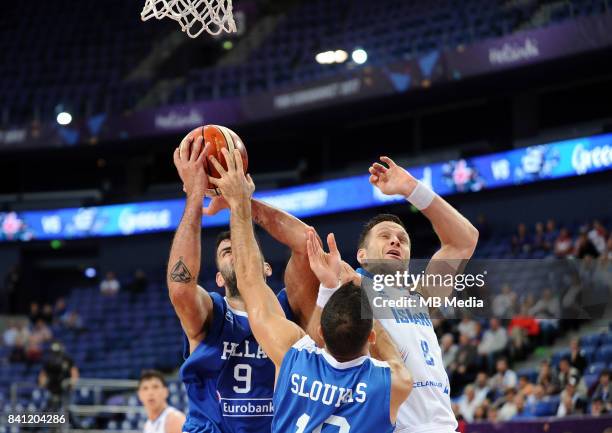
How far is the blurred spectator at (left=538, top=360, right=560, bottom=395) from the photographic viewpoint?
1089 centimetres

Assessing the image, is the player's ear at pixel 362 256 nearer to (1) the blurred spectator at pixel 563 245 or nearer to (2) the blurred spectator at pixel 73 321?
(1) the blurred spectator at pixel 563 245

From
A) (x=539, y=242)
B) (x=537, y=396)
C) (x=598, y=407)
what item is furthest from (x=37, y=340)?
(x=598, y=407)

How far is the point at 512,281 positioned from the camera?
5223 millimetres

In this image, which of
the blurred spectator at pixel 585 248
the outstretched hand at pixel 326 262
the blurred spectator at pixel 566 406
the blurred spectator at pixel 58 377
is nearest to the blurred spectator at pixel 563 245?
the blurred spectator at pixel 585 248

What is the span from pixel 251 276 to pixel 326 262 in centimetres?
35

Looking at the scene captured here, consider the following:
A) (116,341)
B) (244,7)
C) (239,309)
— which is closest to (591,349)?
(239,309)

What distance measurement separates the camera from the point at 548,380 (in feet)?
36.3

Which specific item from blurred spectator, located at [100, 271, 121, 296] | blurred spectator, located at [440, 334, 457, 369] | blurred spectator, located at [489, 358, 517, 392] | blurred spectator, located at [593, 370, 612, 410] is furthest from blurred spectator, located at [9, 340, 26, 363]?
blurred spectator, located at [593, 370, 612, 410]

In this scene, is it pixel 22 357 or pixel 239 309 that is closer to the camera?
pixel 239 309

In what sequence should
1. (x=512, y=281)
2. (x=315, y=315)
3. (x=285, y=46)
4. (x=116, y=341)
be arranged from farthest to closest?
(x=285, y=46), (x=116, y=341), (x=512, y=281), (x=315, y=315)

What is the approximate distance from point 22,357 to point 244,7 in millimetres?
11411

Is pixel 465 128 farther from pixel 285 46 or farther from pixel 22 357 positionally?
pixel 22 357

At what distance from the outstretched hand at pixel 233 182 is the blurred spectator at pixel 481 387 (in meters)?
7.87

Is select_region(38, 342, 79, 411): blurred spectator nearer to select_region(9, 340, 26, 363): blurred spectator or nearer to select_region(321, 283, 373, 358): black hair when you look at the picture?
select_region(9, 340, 26, 363): blurred spectator
